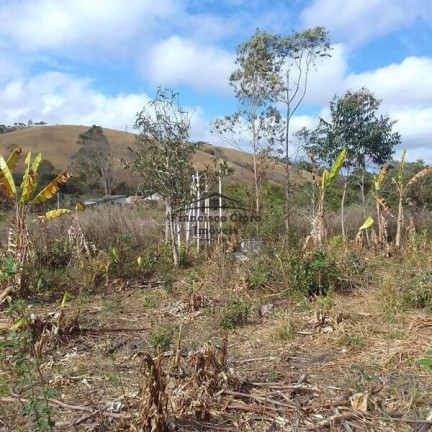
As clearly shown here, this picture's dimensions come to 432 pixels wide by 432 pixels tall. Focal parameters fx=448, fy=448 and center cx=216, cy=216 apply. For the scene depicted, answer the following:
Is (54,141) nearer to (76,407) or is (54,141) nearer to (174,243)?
(174,243)

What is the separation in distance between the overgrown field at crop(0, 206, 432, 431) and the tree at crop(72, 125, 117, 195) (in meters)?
25.7

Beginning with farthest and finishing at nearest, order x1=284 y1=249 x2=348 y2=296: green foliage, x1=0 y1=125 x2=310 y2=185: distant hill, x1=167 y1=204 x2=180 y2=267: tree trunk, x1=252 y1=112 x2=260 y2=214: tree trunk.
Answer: x1=0 y1=125 x2=310 y2=185: distant hill
x1=252 y1=112 x2=260 y2=214: tree trunk
x1=167 y1=204 x2=180 y2=267: tree trunk
x1=284 y1=249 x2=348 y2=296: green foliage

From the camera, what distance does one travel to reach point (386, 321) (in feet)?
16.0

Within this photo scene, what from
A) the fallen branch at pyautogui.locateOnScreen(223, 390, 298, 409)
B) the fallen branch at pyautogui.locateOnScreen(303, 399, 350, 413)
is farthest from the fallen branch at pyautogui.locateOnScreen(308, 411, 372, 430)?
the fallen branch at pyautogui.locateOnScreen(223, 390, 298, 409)

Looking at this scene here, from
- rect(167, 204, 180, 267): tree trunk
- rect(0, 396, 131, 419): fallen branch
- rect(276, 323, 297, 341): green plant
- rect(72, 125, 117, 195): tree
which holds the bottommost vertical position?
rect(0, 396, 131, 419): fallen branch

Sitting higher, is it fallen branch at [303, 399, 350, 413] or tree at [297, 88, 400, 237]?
tree at [297, 88, 400, 237]

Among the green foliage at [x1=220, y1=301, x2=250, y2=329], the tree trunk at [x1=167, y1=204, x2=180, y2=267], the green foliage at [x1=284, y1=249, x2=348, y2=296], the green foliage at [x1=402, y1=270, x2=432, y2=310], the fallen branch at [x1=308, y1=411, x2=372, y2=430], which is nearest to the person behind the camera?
the fallen branch at [x1=308, y1=411, x2=372, y2=430]

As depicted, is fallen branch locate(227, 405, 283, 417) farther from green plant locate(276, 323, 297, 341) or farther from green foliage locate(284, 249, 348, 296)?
green foliage locate(284, 249, 348, 296)

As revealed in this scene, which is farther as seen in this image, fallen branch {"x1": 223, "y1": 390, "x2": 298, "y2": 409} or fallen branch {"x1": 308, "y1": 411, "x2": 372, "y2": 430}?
fallen branch {"x1": 223, "y1": 390, "x2": 298, "y2": 409}

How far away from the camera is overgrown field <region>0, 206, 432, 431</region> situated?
2.91 meters

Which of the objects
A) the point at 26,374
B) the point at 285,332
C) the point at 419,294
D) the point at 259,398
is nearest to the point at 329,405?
the point at 259,398

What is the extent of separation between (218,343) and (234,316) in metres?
0.56

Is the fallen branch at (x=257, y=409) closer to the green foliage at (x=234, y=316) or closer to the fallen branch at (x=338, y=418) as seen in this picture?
the fallen branch at (x=338, y=418)

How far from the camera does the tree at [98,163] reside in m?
35.9
